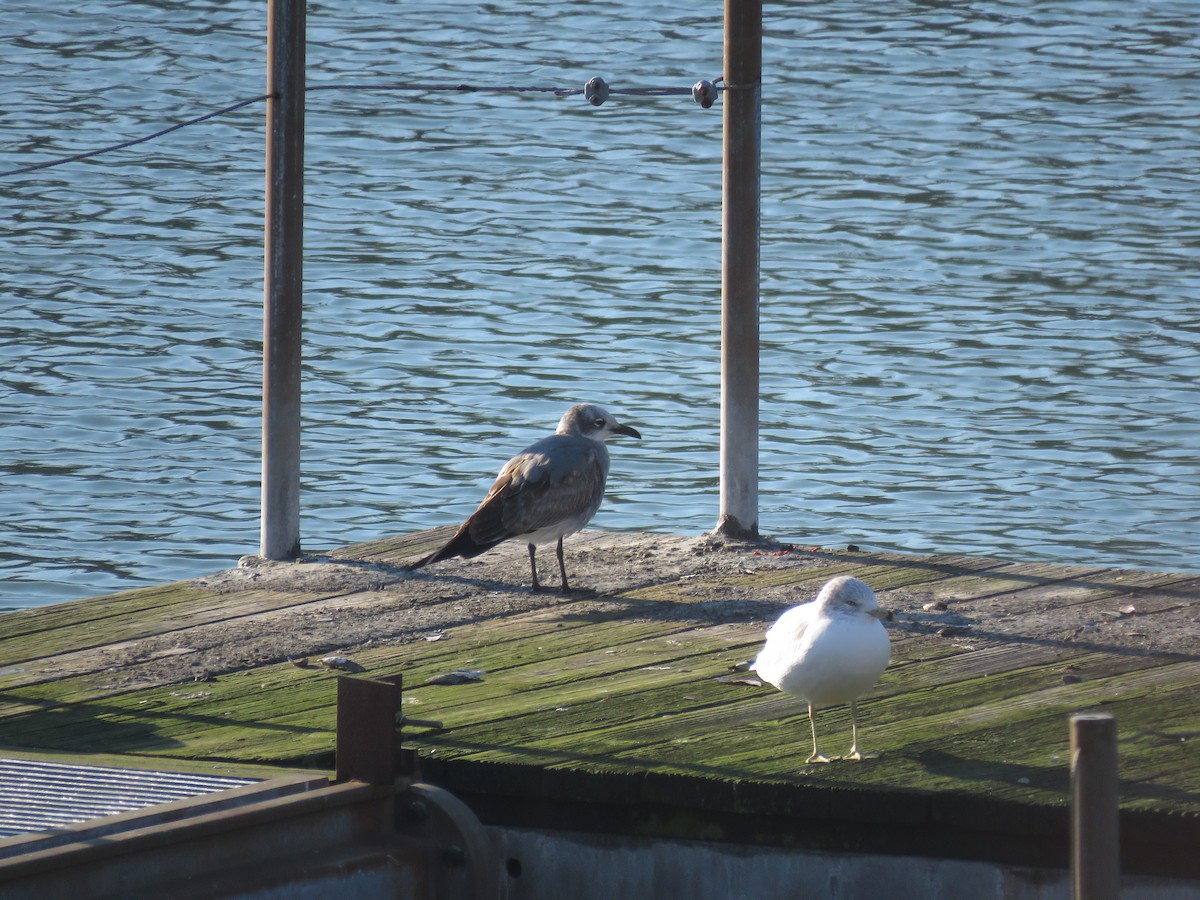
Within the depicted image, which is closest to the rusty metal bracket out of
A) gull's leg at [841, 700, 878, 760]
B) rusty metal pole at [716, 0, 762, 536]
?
gull's leg at [841, 700, 878, 760]

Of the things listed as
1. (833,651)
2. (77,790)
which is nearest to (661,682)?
(833,651)

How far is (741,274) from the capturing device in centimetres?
790

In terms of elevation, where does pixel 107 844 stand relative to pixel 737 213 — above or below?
below

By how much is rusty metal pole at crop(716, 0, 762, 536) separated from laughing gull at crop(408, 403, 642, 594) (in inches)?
22.3

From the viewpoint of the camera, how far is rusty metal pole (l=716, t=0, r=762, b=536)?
309 inches

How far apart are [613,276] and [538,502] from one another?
372 inches

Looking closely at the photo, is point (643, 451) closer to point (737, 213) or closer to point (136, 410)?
point (136, 410)

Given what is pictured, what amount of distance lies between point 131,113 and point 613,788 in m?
17.9

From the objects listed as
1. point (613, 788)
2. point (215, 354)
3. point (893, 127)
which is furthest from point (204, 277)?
point (613, 788)

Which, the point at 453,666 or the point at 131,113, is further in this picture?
the point at 131,113

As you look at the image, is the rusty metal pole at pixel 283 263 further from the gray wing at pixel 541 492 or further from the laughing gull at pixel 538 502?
the gray wing at pixel 541 492

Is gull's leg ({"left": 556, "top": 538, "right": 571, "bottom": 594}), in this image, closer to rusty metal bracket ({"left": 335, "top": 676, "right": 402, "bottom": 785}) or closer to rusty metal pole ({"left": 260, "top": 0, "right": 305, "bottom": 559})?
rusty metal pole ({"left": 260, "top": 0, "right": 305, "bottom": 559})

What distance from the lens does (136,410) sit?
13602 millimetres

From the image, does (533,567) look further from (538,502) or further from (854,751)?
(854,751)
